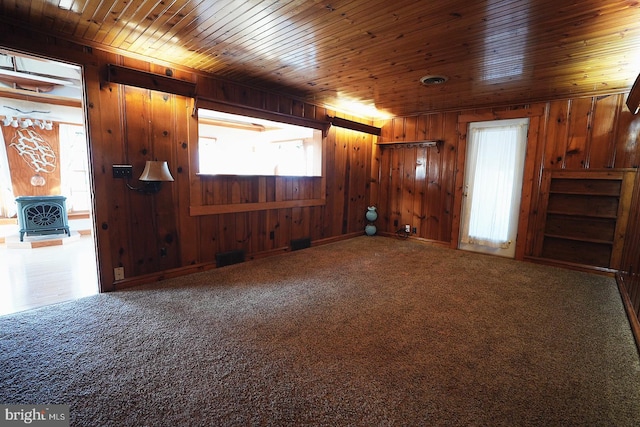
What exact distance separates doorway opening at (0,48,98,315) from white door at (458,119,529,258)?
5.49 meters

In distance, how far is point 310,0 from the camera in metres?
1.96

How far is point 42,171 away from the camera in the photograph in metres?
5.66

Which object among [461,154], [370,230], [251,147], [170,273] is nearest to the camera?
[170,273]

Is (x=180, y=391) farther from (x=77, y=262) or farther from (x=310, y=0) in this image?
(x=77, y=262)

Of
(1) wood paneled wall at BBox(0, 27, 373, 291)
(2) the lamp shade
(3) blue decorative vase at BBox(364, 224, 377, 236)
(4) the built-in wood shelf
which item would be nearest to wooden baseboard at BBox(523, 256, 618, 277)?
(4) the built-in wood shelf

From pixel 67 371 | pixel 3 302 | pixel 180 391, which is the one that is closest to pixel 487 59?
pixel 180 391

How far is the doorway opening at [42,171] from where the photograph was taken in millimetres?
3938

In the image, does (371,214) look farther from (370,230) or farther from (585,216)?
(585,216)

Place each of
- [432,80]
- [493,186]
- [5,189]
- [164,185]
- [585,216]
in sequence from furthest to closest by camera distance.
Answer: [5,189] < [493,186] < [585,216] < [432,80] < [164,185]

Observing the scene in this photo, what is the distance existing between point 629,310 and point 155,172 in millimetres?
4628

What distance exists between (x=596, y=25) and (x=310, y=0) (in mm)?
2113

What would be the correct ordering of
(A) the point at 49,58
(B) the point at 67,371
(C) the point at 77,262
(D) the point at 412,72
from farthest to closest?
(C) the point at 77,262 → (D) the point at 412,72 → (A) the point at 49,58 → (B) the point at 67,371

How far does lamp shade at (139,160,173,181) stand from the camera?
288cm

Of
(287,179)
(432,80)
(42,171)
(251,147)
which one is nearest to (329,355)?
(287,179)
